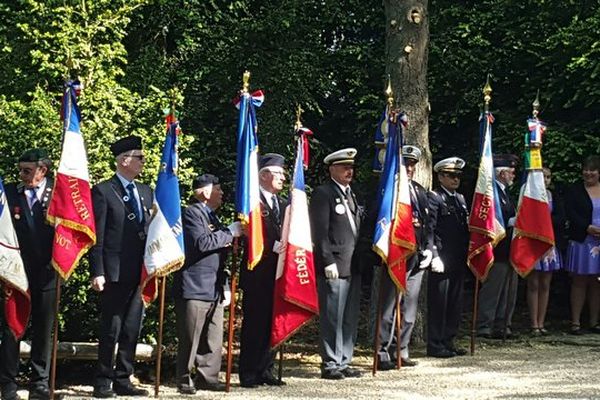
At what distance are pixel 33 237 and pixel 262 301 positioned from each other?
202 centimetres

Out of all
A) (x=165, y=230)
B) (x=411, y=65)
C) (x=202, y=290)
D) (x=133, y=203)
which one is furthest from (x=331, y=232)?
(x=411, y=65)

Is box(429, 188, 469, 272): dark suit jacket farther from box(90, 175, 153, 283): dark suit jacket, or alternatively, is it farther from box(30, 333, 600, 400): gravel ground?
box(90, 175, 153, 283): dark suit jacket

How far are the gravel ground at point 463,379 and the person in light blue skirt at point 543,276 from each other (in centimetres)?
85

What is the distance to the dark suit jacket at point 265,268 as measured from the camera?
8.95 m

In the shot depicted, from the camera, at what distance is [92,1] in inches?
456

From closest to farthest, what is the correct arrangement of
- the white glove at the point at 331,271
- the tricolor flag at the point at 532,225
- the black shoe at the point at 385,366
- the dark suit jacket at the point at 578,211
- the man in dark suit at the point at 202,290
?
the man in dark suit at the point at 202,290
the white glove at the point at 331,271
the black shoe at the point at 385,366
the tricolor flag at the point at 532,225
the dark suit jacket at the point at 578,211

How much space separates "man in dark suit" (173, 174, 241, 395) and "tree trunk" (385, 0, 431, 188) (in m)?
3.25

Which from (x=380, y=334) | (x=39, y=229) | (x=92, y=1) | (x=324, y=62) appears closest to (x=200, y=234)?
(x=39, y=229)

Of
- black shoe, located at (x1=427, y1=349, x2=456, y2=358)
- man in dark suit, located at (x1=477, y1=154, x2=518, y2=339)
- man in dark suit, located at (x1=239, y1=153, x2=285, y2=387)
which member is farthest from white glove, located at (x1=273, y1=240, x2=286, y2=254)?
man in dark suit, located at (x1=477, y1=154, x2=518, y2=339)

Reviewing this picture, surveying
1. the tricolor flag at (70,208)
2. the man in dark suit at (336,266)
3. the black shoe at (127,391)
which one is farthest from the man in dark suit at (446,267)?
the tricolor flag at (70,208)

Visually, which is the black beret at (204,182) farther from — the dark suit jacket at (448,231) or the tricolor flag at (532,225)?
the tricolor flag at (532,225)

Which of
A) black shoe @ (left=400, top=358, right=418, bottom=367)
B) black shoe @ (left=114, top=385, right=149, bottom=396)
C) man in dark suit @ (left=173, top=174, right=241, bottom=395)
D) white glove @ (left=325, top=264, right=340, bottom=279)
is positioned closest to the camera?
black shoe @ (left=114, top=385, right=149, bottom=396)

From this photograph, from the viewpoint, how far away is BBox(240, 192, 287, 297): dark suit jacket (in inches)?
352

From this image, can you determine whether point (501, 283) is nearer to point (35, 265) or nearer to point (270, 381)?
point (270, 381)
